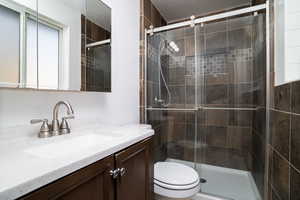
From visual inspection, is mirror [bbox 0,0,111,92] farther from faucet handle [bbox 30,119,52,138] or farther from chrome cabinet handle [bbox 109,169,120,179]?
chrome cabinet handle [bbox 109,169,120,179]

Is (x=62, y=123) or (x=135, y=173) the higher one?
(x=62, y=123)

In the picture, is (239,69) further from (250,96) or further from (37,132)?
(37,132)

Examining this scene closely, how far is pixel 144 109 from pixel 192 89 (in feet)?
2.44

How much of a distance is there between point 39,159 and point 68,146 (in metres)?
0.31

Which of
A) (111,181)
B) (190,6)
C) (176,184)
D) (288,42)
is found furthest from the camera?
(190,6)

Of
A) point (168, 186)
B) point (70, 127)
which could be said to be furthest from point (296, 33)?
point (70, 127)

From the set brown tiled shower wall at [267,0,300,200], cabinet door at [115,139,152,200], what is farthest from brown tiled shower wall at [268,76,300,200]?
cabinet door at [115,139,152,200]

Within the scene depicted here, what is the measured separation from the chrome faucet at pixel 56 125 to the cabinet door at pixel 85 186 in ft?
1.39

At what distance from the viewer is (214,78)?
81.7 inches

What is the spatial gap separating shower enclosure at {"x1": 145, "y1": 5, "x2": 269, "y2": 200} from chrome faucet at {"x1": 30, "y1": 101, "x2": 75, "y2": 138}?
3.58 ft

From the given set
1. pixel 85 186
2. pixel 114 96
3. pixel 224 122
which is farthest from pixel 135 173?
pixel 224 122

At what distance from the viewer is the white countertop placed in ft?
1.37

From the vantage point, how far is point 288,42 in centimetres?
96

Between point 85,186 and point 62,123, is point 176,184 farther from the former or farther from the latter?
point 62,123
